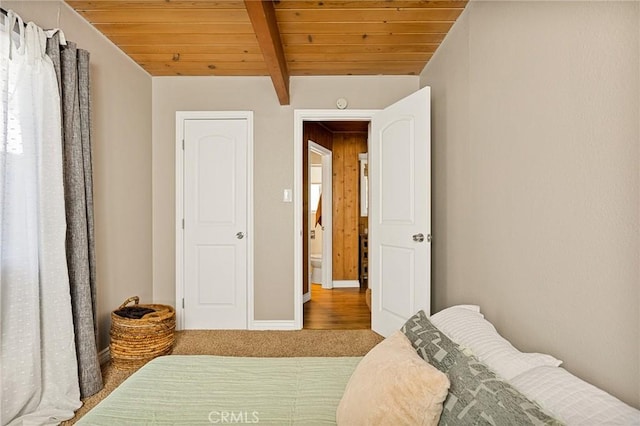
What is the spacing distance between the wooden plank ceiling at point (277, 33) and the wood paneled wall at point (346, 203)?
2.46 meters

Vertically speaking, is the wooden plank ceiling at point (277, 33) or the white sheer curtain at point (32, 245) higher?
the wooden plank ceiling at point (277, 33)

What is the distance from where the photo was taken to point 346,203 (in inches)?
233

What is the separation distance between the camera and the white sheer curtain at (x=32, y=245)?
1.84 m

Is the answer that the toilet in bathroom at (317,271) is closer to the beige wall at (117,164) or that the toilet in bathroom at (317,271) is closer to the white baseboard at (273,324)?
the white baseboard at (273,324)

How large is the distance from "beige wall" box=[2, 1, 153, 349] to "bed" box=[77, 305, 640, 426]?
1.72 m

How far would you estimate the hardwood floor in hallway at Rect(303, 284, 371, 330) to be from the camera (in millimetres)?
3768

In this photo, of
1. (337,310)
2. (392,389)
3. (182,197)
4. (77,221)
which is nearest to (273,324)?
(337,310)

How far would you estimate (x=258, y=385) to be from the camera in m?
1.27

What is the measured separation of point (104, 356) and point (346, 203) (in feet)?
13.0

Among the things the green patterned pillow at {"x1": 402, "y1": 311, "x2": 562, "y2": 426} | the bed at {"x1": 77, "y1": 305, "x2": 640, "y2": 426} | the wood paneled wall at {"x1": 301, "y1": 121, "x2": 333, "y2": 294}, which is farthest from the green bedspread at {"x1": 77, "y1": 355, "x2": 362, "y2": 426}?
the wood paneled wall at {"x1": 301, "y1": 121, "x2": 333, "y2": 294}

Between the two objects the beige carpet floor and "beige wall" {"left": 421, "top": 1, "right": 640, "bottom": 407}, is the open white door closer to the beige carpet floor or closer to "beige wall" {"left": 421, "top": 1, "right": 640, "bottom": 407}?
the beige carpet floor

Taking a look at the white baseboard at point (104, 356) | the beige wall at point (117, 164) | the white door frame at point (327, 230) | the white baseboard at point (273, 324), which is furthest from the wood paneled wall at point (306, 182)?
the white baseboard at point (104, 356)

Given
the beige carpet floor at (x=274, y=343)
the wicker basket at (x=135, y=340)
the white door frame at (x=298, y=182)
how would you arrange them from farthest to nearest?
the white door frame at (x=298, y=182), the beige carpet floor at (x=274, y=343), the wicker basket at (x=135, y=340)

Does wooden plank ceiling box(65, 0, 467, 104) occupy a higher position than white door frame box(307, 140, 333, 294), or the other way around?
wooden plank ceiling box(65, 0, 467, 104)
